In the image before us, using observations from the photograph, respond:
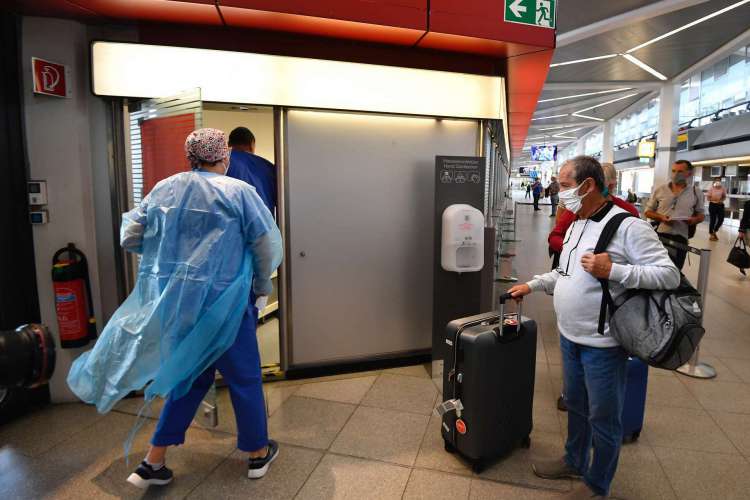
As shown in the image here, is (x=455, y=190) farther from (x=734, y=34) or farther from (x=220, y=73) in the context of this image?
(x=734, y=34)

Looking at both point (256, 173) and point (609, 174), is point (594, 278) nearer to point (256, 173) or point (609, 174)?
point (609, 174)

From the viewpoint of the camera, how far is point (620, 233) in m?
1.67

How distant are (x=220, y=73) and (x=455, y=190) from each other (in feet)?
5.91

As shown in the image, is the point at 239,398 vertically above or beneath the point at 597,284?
beneath

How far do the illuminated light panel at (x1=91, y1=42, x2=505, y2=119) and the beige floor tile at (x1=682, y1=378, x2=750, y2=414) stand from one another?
2513 millimetres

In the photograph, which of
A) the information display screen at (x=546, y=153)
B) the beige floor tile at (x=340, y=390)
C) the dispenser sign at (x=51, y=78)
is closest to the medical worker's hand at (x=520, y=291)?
the beige floor tile at (x=340, y=390)

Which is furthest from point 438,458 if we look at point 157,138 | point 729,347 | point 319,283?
point 729,347

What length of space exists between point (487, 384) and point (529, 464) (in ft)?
1.82

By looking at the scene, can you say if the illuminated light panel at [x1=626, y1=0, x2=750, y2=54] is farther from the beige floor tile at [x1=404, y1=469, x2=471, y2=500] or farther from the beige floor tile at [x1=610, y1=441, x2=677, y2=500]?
the beige floor tile at [x1=404, y1=469, x2=471, y2=500]

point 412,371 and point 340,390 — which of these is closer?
point 340,390

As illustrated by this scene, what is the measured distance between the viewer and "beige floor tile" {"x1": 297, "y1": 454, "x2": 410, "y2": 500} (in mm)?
2092

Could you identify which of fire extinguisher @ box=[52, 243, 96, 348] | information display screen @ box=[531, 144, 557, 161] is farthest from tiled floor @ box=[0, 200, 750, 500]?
information display screen @ box=[531, 144, 557, 161]

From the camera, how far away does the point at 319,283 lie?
339 cm

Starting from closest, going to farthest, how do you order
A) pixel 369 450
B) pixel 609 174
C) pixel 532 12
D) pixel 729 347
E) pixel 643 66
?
pixel 369 450
pixel 609 174
pixel 532 12
pixel 729 347
pixel 643 66
